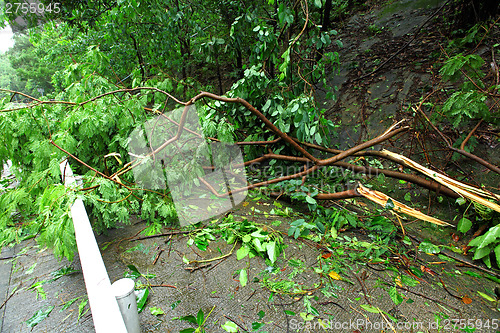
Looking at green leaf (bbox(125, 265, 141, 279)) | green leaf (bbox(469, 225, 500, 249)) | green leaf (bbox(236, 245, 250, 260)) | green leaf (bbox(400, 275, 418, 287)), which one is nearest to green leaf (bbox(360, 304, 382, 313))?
green leaf (bbox(400, 275, 418, 287))

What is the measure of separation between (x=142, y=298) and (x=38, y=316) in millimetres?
612

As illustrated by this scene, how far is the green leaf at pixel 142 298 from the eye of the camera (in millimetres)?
1507

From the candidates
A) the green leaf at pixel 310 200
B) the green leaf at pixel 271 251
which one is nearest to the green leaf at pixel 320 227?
the green leaf at pixel 310 200

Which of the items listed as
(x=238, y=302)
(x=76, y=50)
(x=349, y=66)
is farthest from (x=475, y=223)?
(x=76, y=50)

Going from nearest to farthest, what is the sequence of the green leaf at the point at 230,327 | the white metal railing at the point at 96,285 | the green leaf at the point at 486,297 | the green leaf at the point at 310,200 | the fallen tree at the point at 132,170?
the white metal railing at the point at 96,285, the green leaf at the point at 230,327, the green leaf at the point at 486,297, the fallen tree at the point at 132,170, the green leaf at the point at 310,200

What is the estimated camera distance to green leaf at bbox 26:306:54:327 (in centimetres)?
147

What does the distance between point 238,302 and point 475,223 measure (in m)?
2.34

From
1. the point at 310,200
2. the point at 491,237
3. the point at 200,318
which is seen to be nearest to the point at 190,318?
the point at 200,318

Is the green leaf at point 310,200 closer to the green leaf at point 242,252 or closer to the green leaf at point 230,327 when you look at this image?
the green leaf at point 242,252

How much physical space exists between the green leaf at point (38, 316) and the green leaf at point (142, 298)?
21.0 inches

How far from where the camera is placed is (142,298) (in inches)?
61.5

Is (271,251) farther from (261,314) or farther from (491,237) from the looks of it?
(491,237)

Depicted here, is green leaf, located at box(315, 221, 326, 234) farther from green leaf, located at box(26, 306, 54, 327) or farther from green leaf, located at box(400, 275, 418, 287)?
green leaf, located at box(26, 306, 54, 327)

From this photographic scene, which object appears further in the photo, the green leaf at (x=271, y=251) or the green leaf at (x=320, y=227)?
the green leaf at (x=320, y=227)
